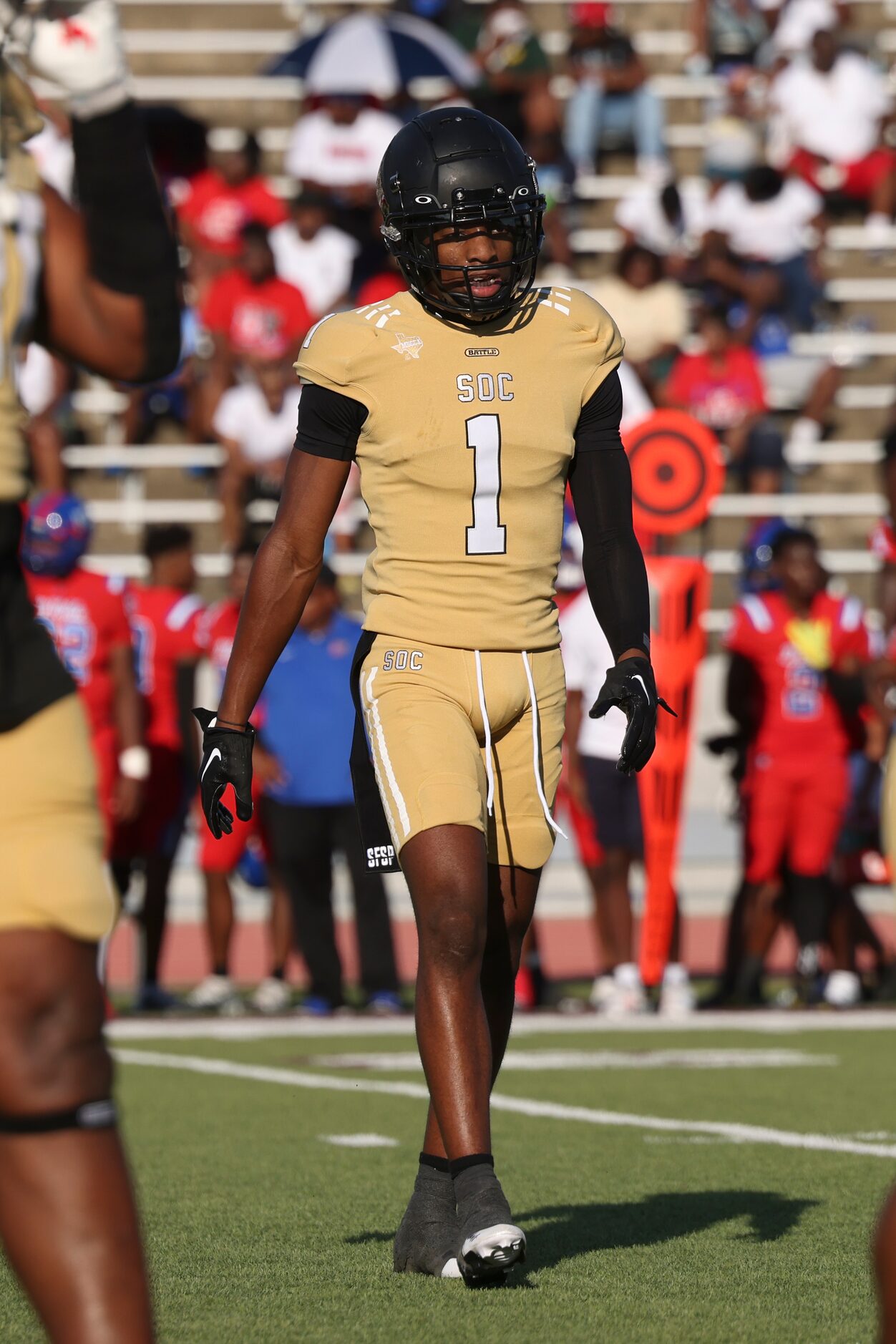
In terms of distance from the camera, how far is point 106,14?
9.41 ft

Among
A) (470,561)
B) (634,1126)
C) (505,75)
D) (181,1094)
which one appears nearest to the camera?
(470,561)

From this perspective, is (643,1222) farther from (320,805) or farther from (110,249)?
(320,805)

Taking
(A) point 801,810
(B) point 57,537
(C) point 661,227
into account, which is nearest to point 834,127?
(C) point 661,227

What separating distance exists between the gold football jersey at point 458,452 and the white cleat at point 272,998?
6.86m

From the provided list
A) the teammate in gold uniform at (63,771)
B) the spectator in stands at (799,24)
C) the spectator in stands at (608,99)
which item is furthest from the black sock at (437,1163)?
the spectator in stands at (799,24)

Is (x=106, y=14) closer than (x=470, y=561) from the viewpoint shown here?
Yes

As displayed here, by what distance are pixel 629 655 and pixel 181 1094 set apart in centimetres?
388

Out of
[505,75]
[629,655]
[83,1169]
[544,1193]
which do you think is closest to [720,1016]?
[544,1193]

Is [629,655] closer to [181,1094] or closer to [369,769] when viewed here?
[369,769]

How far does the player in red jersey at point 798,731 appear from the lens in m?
11.4

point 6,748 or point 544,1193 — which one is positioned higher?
point 6,748

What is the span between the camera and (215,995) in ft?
37.8

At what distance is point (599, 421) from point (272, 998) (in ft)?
23.0

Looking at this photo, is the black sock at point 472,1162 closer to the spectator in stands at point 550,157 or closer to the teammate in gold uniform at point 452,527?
the teammate in gold uniform at point 452,527
